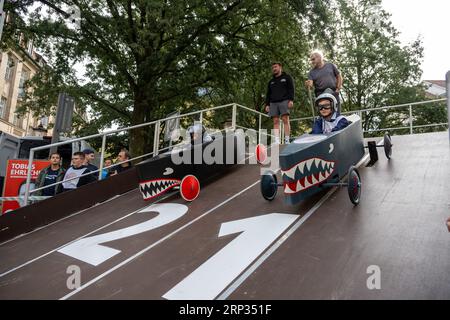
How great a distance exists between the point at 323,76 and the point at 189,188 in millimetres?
3892

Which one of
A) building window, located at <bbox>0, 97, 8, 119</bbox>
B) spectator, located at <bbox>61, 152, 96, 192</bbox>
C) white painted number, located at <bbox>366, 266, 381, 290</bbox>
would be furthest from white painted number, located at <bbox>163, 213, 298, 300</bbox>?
building window, located at <bbox>0, 97, 8, 119</bbox>

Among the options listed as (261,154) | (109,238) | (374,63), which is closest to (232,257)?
(109,238)

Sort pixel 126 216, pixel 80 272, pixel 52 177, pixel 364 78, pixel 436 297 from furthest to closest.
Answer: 1. pixel 364 78
2. pixel 52 177
3. pixel 126 216
4. pixel 80 272
5. pixel 436 297

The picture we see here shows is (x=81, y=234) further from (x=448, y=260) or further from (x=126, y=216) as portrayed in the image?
(x=448, y=260)

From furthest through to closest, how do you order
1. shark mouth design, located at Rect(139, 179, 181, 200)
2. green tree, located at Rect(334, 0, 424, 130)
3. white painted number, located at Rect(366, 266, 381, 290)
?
green tree, located at Rect(334, 0, 424, 130)
shark mouth design, located at Rect(139, 179, 181, 200)
white painted number, located at Rect(366, 266, 381, 290)

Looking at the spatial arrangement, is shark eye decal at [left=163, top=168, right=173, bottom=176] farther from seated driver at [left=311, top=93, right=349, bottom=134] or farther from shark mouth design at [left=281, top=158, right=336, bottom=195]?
seated driver at [left=311, top=93, right=349, bottom=134]

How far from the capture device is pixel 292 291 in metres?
2.87

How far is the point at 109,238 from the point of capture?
4.92 meters

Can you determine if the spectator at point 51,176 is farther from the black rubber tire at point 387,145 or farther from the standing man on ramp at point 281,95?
the black rubber tire at point 387,145

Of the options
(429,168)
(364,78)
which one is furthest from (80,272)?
(364,78)

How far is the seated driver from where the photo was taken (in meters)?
5.69

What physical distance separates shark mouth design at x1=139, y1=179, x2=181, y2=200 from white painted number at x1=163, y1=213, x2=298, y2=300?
213cm

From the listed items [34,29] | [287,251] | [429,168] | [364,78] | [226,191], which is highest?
[364,78]

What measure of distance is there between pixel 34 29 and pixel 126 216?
861 centimetres
